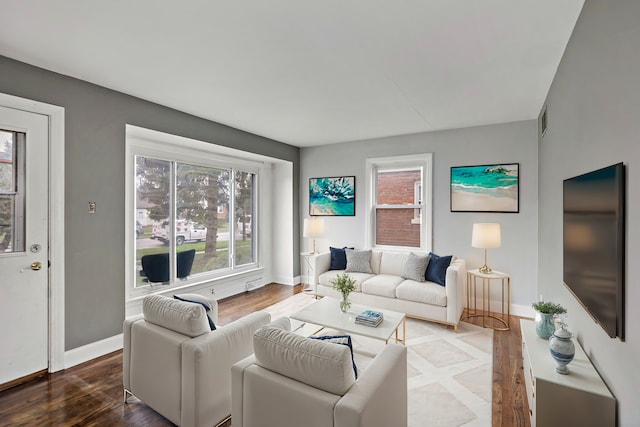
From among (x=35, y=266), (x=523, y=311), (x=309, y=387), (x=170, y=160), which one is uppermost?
(x=170, y=160)

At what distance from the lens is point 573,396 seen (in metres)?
1.59

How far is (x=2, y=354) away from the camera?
2.45 m

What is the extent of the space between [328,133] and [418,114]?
4.72ft

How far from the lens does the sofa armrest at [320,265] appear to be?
472 centimetres

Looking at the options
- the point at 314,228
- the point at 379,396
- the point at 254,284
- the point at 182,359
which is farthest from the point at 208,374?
the point at 254,284

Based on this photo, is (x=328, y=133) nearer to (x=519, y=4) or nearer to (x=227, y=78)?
(x=227, y=78)

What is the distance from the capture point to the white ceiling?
184cm

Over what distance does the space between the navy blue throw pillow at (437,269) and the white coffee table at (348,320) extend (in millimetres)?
998

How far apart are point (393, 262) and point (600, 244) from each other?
125 inches

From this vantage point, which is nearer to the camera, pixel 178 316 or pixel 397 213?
pixel 178 316

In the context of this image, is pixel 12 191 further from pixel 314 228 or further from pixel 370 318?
pixel 314 228

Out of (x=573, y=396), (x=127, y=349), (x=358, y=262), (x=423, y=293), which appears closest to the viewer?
(x=573, y=396)

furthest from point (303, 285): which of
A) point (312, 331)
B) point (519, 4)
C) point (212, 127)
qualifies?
point (519, 4)

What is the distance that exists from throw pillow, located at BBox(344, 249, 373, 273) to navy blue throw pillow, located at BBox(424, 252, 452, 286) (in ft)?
2.81
